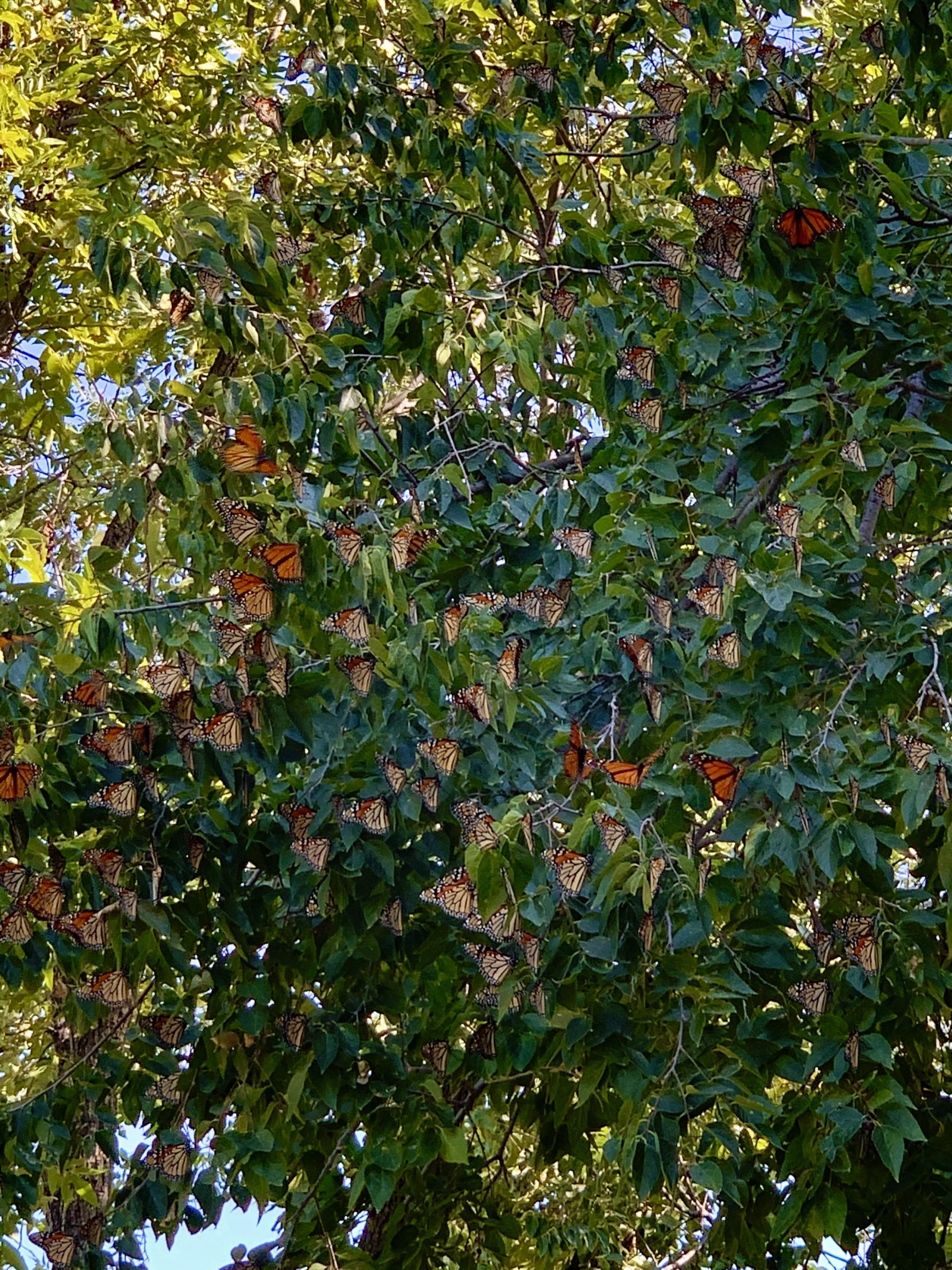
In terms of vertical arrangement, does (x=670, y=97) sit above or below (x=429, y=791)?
above

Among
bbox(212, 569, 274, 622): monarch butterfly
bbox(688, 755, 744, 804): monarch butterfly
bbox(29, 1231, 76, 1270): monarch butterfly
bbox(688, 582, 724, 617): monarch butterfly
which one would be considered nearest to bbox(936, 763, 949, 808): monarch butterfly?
bbox(688, 755, 744, 804): monarch butterfly

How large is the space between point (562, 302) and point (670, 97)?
1.57 feet

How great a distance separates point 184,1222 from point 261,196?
2.50 m

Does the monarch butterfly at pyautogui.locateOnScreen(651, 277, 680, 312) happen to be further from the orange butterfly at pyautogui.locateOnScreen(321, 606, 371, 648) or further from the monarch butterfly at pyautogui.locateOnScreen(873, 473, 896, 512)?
the orange butterfly at pyautogui.locateOnScreen(321, 606, 371, 648)

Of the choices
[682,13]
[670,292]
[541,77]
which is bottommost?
[670,292]

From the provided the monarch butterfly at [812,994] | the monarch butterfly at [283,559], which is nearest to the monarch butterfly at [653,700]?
the monarch butterfly at [812,994]

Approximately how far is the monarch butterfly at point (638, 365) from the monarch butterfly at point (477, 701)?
0.89 meters

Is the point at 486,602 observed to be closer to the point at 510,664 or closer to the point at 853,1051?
the point at 510,664

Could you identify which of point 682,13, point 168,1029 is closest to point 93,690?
point 168,1029

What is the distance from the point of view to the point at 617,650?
3.17 m

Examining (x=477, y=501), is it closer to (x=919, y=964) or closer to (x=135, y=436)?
(x=135, y=436)

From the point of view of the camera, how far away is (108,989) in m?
3.46

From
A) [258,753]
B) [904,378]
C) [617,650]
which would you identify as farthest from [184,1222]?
[904,378]

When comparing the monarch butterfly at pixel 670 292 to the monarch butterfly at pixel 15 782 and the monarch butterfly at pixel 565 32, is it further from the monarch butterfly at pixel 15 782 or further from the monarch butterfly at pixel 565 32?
the monarch butterfly at pixel 15 782
